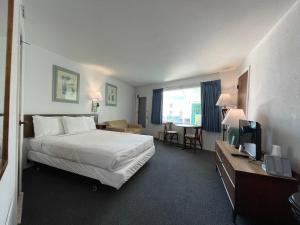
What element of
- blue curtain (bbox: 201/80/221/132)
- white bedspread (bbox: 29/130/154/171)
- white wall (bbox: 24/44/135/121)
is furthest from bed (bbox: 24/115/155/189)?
blue curtain (bbox: 201/80/221/132)

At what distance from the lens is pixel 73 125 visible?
3146 mm

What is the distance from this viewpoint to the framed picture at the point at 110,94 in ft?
15.9

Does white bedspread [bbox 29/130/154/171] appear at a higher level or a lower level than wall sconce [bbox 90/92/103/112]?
lower

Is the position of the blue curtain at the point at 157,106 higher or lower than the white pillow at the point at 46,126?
higher

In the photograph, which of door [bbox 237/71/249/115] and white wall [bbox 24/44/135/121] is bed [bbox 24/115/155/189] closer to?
white wall [bbox 24/44/135/121]

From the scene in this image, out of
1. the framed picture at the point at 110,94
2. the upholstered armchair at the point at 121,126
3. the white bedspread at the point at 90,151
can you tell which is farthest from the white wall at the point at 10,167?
the framed picture at the point at 110,94

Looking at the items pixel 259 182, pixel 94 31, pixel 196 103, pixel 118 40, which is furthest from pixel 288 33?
pixel 196 103

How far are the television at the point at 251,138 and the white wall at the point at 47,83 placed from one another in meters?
3.74

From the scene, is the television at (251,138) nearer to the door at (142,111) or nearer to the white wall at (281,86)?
the white wall at (281,86)

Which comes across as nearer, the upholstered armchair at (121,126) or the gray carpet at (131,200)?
the gray carpet at (131,200)

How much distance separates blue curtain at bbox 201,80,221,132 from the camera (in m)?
4.20

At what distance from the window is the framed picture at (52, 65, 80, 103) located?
3.21 metres

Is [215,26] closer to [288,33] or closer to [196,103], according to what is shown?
[288,33]

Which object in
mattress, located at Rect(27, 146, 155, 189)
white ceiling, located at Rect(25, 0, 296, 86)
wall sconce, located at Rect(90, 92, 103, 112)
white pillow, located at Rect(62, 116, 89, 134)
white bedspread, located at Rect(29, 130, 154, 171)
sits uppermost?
white ceiling, located at Rect(25, 0, 296, 86)
